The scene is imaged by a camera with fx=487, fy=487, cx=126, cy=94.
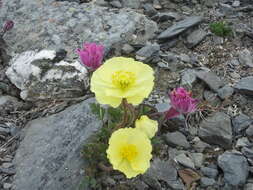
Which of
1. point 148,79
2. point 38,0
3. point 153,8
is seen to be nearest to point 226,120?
point 148,79

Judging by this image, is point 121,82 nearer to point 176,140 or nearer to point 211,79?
point 176,140

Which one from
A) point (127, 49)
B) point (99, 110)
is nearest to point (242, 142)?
point (99, 110)

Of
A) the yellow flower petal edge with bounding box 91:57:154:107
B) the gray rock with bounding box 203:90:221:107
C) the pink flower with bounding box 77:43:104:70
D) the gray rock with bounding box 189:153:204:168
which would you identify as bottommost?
the gray rock with bounding box 203:90:221:107

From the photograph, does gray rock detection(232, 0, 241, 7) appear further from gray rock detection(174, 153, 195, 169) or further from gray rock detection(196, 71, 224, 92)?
gray rock detection(174, 153, 195, 169)

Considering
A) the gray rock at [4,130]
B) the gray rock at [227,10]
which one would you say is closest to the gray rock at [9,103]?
the gray rock at [4,130]

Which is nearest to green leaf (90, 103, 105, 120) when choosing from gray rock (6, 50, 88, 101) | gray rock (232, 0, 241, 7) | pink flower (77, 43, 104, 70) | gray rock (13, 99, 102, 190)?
gray rock (13, 99, 102, 190)
